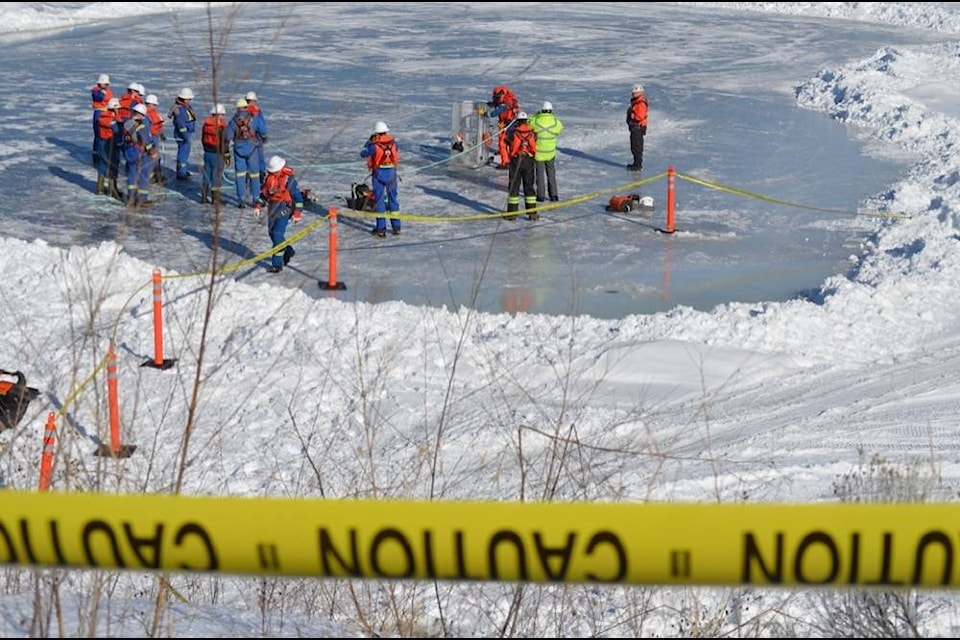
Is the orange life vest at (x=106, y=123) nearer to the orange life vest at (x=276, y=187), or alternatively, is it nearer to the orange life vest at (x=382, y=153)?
the orange life vest at (x=382, y=153)

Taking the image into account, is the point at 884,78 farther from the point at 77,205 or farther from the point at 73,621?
the point at 73,621

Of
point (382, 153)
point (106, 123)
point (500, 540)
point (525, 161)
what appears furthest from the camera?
→ point (106, 123)

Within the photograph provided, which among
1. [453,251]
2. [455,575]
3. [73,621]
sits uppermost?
[455,575]

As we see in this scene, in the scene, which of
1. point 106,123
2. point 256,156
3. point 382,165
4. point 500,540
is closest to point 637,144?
point 382,165

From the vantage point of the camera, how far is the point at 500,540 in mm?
3477

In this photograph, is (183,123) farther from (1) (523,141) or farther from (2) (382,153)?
(1) (523,141)

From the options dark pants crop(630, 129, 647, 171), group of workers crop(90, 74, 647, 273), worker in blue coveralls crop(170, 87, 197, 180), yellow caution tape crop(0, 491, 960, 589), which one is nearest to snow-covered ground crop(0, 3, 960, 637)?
yellow caution tape crop(0, 491, 960, 589)

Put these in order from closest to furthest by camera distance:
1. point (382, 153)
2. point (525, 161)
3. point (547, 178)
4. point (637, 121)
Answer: point (382, 153), point (525, 161), point (547, 178), point (637, 121)

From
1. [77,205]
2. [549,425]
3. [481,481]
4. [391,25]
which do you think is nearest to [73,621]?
[481,481]

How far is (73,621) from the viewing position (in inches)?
207

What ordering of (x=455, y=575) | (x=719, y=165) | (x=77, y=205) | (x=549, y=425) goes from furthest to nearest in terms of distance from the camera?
(x=719, y=165) → (x=77, y=205) → (x=549, y=425) → (x=455, y=575)

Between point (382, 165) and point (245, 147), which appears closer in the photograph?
point (382, 165)

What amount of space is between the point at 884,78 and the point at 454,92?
391 inches

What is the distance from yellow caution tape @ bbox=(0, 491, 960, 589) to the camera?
3.43 m
